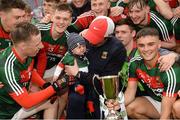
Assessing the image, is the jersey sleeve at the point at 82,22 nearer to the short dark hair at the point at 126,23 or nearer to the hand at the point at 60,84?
the short dark hair at the point at 126,23

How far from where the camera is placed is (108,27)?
12.2ft

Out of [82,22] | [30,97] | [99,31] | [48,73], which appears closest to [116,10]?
[82,22]

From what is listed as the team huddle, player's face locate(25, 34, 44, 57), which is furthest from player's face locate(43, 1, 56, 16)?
player's face locate(25, 34, 44, 57)

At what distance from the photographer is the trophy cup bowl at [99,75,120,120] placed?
2916 millimetres

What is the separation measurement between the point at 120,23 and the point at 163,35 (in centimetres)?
60

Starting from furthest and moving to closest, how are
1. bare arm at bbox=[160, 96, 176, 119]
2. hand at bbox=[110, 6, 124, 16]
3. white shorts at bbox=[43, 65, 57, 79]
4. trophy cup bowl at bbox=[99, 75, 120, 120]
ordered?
hand at bbox=[110, 6, 124, 16] < white shorts at bbox=[43, 65, 57, 79] < bare arm at bbox=[160, 96, 176, 119] < trophy cup bowl at bbox=[99, 75, 120, 120]

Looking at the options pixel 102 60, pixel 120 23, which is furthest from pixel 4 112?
pixel 120 23

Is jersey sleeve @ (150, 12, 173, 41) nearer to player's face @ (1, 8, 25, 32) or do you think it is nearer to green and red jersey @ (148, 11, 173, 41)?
green and red jersey @ (148, 11, 173, 41)

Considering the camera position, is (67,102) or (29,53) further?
(67,102)

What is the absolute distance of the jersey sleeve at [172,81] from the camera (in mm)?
3622

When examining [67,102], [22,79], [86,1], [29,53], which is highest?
[86,1]

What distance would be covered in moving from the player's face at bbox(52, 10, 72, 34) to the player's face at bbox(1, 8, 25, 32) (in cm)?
40

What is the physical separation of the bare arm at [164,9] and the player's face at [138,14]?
209mm

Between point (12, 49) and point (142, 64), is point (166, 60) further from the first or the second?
point (12, 49)
